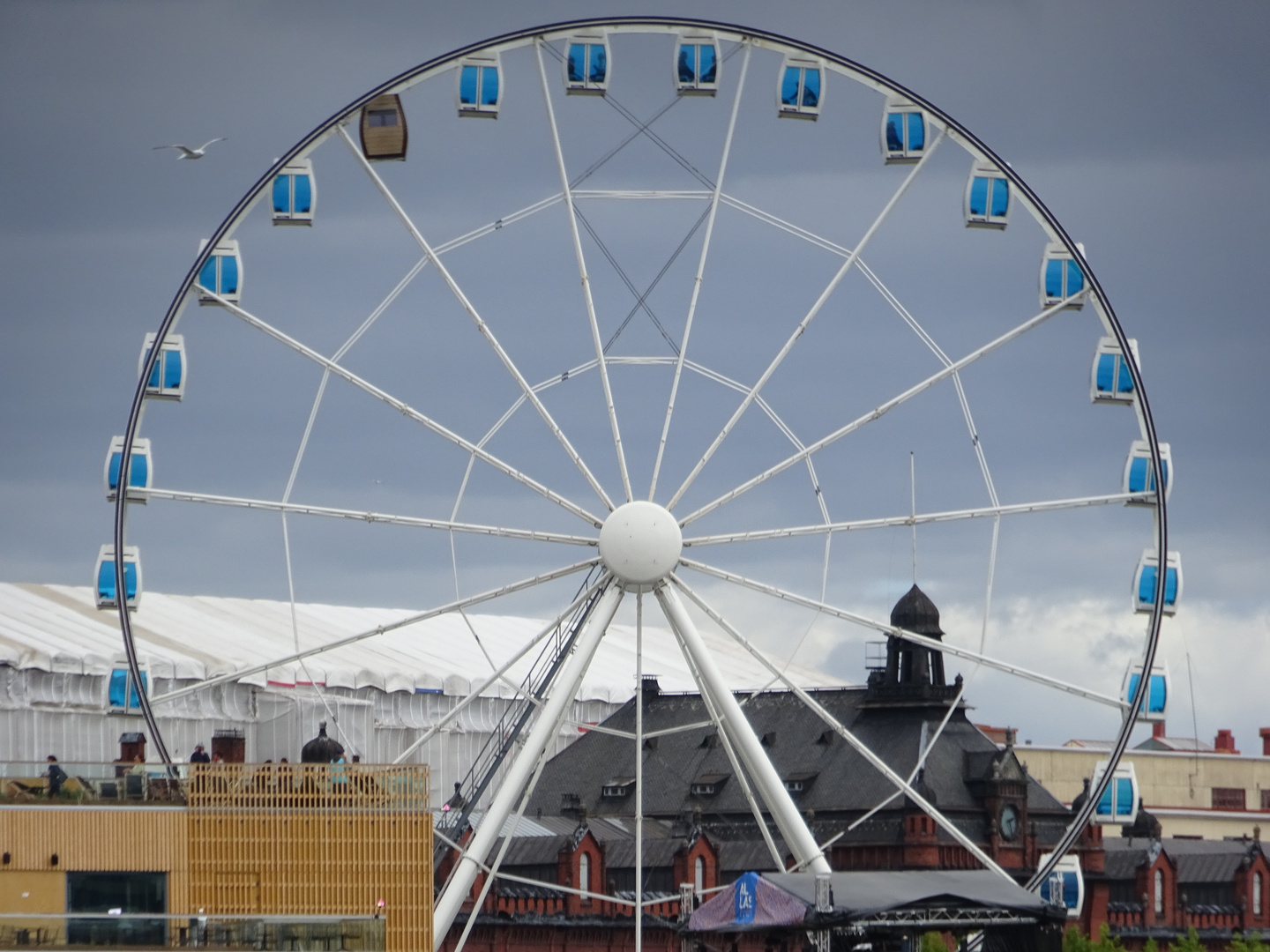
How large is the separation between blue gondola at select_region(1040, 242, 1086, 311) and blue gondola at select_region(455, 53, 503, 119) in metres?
15.2

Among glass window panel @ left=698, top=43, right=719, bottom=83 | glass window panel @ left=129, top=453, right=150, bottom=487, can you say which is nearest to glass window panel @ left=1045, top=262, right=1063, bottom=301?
glass window panel @ left=698, top=43, right=719, bottom=83

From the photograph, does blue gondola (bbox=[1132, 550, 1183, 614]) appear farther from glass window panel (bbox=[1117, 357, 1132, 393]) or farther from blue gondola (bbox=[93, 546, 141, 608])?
blue gondola (bbox=[93, 546, 141, 608])

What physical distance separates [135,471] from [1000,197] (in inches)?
940

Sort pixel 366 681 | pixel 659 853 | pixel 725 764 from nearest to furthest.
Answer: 1. pixel 659 853
2. pixel 725 764
3. pixel 366 681

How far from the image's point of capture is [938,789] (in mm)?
131625

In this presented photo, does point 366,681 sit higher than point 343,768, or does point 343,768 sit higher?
point 366,681

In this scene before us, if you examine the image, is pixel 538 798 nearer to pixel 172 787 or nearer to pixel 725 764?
pixel 725 764

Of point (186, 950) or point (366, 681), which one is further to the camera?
point (366, 681)

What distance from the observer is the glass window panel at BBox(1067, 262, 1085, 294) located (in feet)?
255

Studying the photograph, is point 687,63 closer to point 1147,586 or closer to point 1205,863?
point 1147,586

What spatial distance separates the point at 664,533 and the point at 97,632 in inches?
2865

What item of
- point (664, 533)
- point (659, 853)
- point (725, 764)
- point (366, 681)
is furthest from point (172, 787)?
point (366, 681)

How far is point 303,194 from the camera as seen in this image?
251ft

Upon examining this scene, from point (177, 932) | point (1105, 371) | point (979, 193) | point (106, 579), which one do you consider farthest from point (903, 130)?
point (177, 932)
